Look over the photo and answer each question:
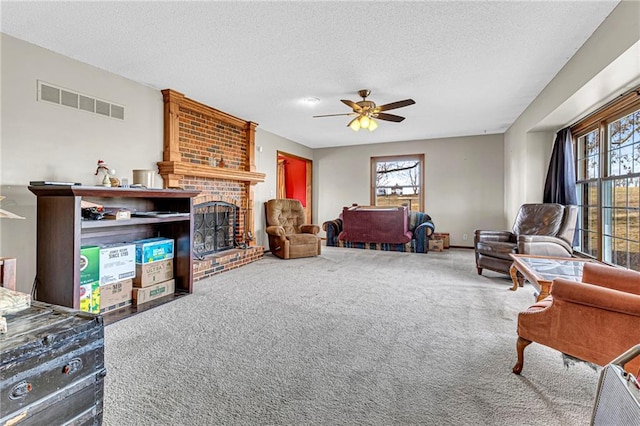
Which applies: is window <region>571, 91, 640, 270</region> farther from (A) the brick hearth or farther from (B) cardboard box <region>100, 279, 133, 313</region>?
(B) cardboard box <region>100, 279, 133, 313</region>

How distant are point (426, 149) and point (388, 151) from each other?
87 cm

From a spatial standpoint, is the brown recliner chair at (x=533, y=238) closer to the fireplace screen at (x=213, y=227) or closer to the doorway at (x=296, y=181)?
the fireplace screen at (x=213, y=227)

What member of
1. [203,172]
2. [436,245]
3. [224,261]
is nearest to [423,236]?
[436,245]

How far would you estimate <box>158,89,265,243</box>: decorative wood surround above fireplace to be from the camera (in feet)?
13.2

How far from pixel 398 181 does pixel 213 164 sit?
448 centimetres

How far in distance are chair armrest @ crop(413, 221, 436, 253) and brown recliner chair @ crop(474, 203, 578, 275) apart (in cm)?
164

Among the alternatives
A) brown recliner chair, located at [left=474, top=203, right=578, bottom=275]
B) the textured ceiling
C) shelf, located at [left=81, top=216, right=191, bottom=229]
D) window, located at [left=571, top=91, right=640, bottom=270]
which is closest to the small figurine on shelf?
shelf, located at [left=81, top=216, right=191, bottom=229]

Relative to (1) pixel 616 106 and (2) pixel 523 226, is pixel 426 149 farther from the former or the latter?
(1) pixel 616 106

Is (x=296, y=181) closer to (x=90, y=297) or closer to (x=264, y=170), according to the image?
(x=264, y=170)

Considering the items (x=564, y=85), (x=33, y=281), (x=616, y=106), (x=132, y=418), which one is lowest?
(x=132, y=418)

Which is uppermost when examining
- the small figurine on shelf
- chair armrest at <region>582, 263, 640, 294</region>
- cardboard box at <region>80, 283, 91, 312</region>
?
Result: the small figurine on shelf

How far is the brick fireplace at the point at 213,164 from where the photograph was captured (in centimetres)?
403

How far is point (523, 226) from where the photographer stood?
436cm

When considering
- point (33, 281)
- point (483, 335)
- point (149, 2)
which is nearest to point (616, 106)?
point (483, 335)
